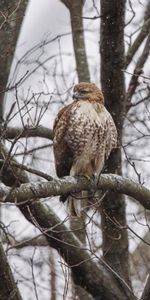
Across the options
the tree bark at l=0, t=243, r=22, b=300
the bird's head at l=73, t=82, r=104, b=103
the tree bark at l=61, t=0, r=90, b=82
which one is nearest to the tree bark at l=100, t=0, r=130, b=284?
the bird's head at l=73, t=82, r=104, b=103

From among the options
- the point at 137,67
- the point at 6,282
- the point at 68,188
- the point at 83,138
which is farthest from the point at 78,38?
the point at 6,282

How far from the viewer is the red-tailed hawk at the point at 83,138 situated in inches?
275

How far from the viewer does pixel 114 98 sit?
298 inches

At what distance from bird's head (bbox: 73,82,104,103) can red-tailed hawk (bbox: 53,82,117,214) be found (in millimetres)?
41

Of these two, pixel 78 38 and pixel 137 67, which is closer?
pixel 137 67

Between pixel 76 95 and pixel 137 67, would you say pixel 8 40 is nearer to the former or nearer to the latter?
pixel 76 95

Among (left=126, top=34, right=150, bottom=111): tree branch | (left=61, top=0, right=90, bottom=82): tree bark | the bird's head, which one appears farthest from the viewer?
(left=61, top=0, right=90, bottom=82): tree bark

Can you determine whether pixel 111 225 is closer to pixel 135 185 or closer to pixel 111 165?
pixel 111 165

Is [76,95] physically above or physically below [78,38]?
below

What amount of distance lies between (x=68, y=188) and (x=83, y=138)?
1.01 meters

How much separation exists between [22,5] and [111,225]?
7.61 feet

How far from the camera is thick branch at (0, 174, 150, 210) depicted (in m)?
5.46

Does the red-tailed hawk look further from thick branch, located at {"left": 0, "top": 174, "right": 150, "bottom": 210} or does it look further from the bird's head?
thick branch, located at {"left": 0, "top": 174, "right": 150, "bottom": 210}

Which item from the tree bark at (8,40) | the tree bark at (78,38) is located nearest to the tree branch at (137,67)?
the tree bark at (78,38)
